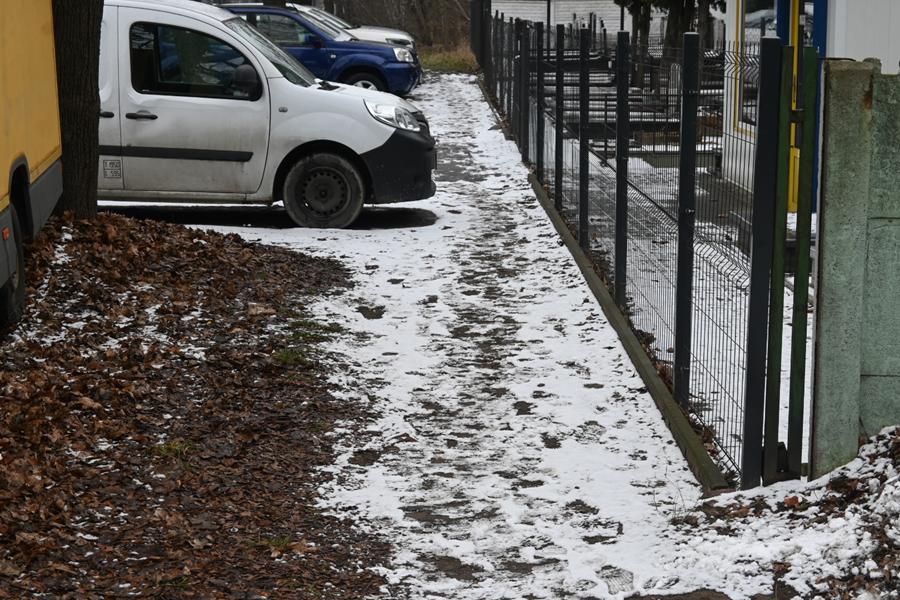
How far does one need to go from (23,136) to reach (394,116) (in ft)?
16.4

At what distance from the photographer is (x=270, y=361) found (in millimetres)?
7730

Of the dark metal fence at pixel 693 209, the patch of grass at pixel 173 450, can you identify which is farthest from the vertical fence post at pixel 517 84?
the patch of grass at pixel 173 450

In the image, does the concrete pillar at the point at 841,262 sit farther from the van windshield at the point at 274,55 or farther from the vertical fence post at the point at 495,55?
the vertical fence post at the point at 495,55

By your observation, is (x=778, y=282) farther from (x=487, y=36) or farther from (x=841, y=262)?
(x=487, y=36)

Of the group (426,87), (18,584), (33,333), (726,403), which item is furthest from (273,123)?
(426,87)

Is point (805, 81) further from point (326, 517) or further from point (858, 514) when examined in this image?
point (326, 517)

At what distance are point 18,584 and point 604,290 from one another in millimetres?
5539

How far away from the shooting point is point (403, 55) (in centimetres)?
2473

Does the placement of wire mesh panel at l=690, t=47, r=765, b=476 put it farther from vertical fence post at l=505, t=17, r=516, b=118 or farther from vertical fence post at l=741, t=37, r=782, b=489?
vertical fence post at l=505, t=17, r=516, b=118

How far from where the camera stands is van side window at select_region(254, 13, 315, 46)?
76.4 feet

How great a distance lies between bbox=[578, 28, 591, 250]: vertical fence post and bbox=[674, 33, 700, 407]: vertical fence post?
329 cm

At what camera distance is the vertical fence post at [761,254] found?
5.18 metres

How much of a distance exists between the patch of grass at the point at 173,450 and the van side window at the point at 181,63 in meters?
6.13

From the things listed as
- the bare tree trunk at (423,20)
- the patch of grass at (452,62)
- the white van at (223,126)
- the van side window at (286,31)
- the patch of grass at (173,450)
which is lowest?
the patch of grass at (173,450)
